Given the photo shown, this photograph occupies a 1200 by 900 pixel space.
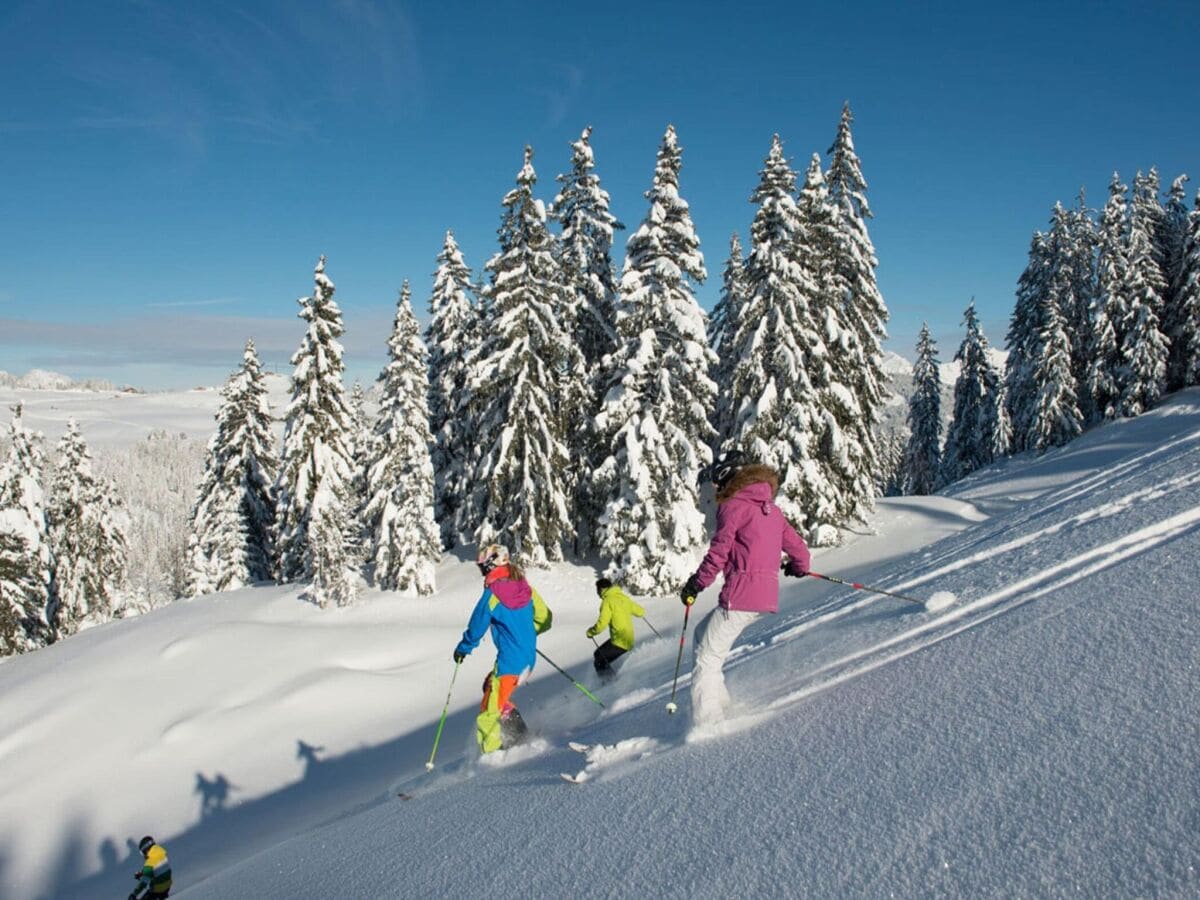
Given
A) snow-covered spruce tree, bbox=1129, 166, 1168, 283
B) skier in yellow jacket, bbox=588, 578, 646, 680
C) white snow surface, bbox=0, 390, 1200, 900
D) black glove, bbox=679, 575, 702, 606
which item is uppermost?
snow-covered spruce tree, bbox=1129, 166, 1168, 283

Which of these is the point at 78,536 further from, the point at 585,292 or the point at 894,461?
the point at 894,461

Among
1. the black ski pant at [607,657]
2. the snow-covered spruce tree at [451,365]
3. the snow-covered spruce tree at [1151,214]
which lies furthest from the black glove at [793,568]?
the snow-covered spruce tree at [1151,214]

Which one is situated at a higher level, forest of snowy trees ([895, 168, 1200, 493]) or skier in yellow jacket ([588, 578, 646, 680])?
forest of snowy trees ([895, 168, 1200, 493])

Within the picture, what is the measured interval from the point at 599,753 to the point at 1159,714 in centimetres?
350

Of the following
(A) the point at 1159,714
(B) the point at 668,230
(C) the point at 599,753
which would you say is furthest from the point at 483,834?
(B) the point at 668,230

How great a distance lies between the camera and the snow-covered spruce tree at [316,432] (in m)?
26.5

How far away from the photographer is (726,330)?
3406 centimetres

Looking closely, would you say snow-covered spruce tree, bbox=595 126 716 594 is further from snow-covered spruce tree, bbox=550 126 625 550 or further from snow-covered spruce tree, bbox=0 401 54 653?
snow-covered spruce tree, bbox=0 401 54 653

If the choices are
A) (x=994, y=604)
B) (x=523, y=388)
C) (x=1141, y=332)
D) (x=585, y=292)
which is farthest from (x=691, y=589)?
(x=1141, y=332)

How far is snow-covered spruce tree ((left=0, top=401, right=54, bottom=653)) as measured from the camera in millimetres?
28281

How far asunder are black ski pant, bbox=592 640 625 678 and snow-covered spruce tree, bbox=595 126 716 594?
10.7 metres

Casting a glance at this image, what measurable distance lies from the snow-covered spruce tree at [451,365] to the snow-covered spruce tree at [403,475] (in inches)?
171

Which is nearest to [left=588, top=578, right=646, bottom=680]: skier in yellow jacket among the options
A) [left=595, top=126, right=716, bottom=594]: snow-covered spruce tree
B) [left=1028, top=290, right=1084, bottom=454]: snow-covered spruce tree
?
[left=595, top=126, right=716, bottom=594]: snow-covered spruce tree

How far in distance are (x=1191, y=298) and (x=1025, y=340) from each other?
10895 millimetres
